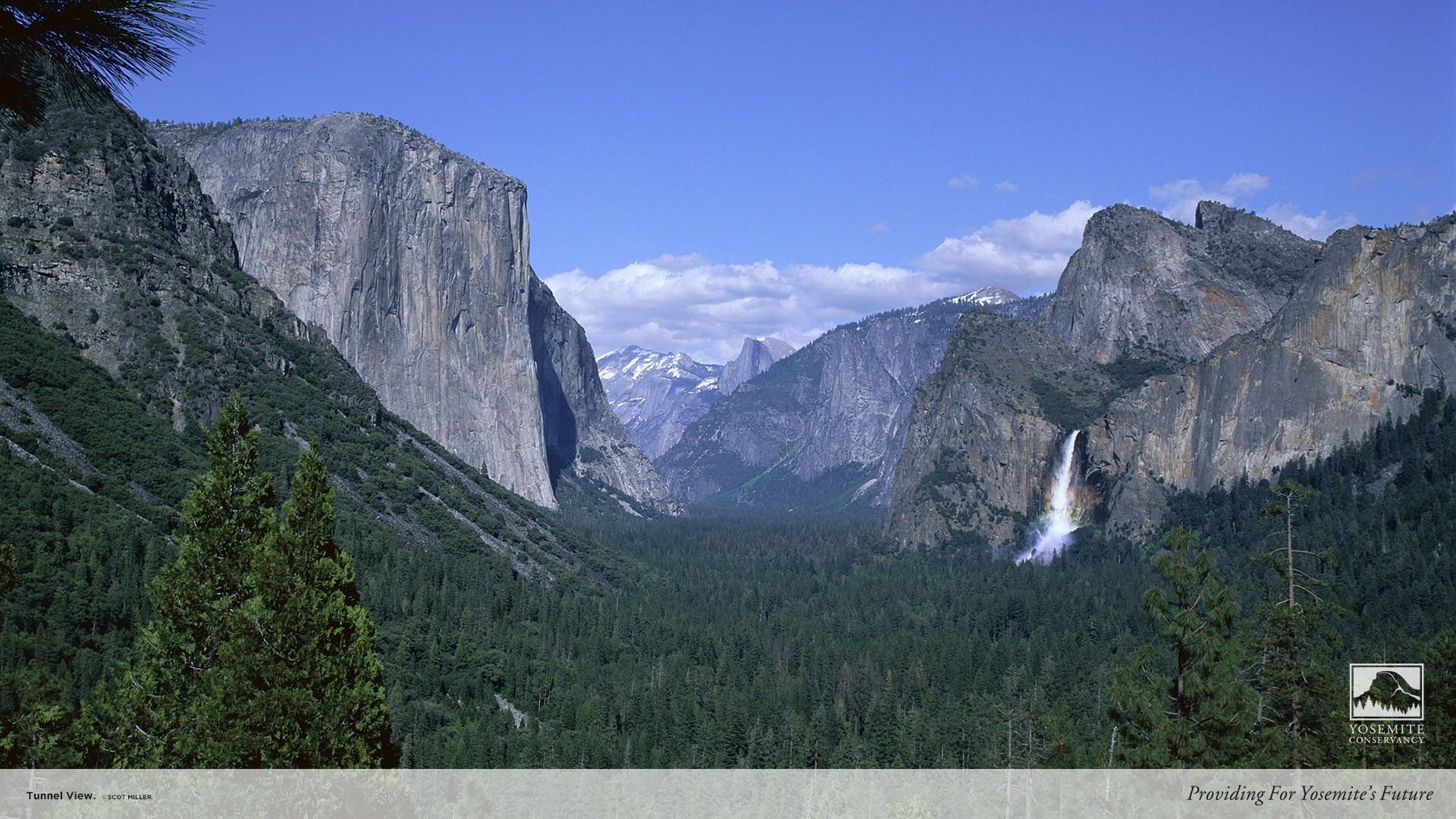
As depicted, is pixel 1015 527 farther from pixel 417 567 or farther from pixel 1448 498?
pixel 417 567

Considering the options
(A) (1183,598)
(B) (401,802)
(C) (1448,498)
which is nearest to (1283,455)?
(C) (1448,498)

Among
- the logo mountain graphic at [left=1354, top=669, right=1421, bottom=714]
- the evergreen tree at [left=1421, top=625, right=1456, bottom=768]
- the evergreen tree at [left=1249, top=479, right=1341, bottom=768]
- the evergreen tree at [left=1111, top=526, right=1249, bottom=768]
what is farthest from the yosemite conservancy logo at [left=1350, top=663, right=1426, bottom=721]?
the evergreen tree at [left=1111, top=526, right=1249, bottom=768]

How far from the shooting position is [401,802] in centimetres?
2244

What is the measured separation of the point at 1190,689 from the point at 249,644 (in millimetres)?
22001

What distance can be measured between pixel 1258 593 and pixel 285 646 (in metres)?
97.0

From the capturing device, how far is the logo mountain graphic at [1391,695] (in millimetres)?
34688

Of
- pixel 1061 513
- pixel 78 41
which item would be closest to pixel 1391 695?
pixel 78 41

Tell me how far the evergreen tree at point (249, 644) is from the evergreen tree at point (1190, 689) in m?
19.0

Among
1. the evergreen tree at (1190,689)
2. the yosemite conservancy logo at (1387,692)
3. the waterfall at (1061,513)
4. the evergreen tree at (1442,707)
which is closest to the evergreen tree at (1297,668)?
the yosemite conservancy logo at (1387,692)

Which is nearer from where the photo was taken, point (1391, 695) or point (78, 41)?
point (78, 41)

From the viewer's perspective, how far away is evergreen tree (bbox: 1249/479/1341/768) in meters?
31.9

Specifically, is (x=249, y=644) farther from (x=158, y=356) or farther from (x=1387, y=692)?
(x=158, y=356)

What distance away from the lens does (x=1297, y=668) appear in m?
32.0

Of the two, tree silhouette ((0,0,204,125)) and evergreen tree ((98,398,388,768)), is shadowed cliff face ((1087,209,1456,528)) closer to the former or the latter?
evergreen tree ((98,398,388,768))
